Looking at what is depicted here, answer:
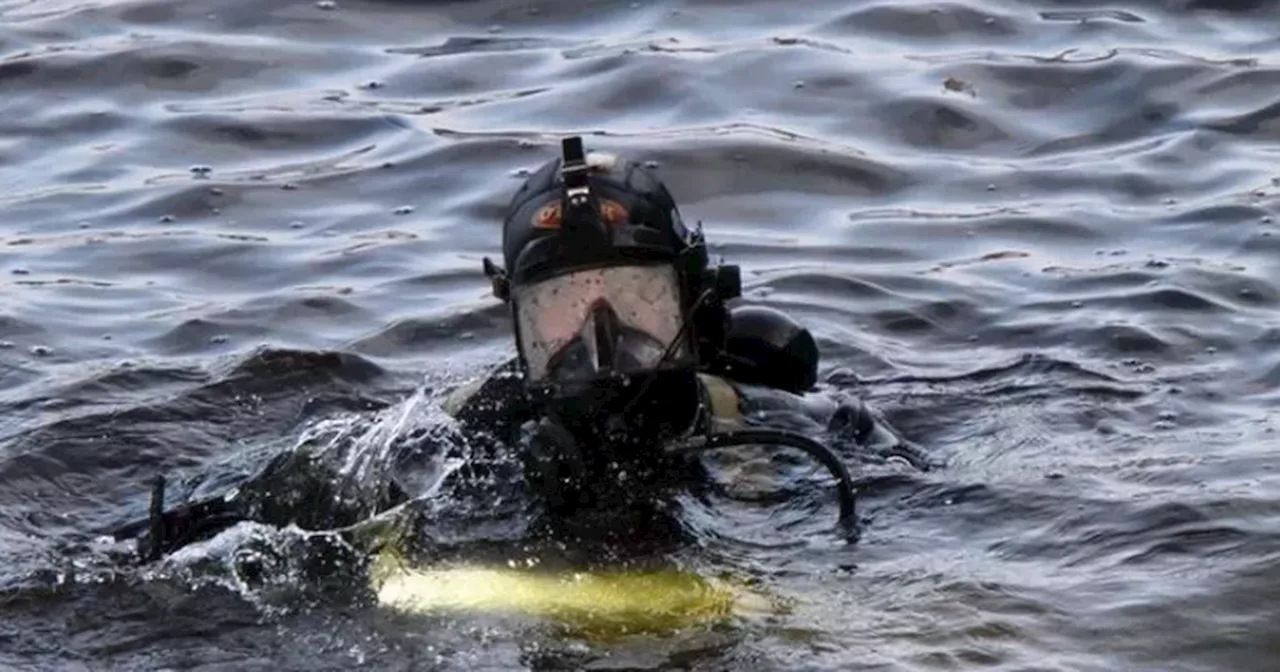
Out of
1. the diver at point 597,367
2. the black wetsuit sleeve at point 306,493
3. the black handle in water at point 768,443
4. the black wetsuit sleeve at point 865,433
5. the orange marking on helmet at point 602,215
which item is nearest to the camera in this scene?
the black handle in water at point 768,443

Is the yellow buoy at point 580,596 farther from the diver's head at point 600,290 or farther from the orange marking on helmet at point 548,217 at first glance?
the orange marking on helmet at point 548,217

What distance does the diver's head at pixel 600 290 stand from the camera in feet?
20.0

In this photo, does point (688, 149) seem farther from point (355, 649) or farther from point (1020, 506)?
point (355, 649)

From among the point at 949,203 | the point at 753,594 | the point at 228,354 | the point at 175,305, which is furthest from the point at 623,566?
the point at 949,203

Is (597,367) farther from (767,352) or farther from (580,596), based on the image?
(767,352)

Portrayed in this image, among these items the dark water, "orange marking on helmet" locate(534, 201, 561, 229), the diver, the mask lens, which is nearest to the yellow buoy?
the dark water

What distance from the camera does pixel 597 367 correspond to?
605cm

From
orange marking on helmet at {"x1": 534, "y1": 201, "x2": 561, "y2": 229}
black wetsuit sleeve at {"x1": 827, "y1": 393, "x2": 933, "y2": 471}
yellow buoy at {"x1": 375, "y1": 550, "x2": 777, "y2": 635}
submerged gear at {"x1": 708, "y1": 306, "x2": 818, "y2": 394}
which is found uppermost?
orange marking on helmet at {"x1": 534, "y1": 201, "x2": 561, "y2": 229}

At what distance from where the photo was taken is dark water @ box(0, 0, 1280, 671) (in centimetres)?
588

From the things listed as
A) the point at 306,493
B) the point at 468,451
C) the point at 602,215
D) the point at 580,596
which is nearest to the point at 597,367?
the point at 602,215

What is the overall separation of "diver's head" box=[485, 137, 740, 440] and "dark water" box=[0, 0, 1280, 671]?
18.5 inches

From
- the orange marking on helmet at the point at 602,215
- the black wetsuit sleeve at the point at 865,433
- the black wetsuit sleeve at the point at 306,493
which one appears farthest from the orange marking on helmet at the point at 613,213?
the black wetsuit sleeve at the point at 865,433

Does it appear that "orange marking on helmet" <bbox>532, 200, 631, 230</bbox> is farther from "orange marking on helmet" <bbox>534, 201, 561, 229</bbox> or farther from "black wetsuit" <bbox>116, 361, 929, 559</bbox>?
"black wetsuit" <bbox>116, 361, 929, 559</bbox>

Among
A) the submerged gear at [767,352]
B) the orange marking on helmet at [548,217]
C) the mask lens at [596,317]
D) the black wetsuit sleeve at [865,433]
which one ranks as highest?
the orange marking on helmet at [548,217]
